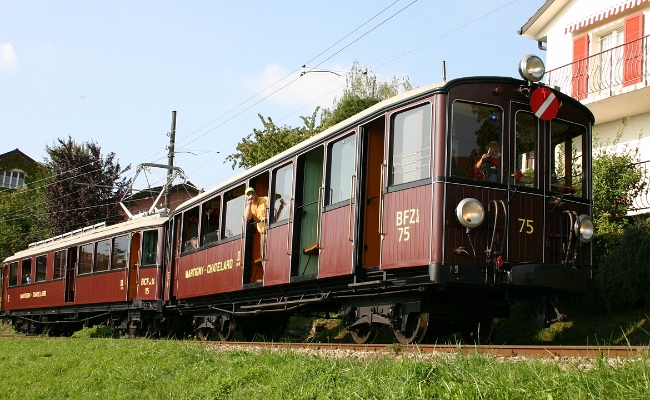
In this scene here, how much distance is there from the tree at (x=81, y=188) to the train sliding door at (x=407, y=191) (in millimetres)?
30841

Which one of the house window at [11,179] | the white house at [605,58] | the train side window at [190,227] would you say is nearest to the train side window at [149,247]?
the train side window at [190,227]

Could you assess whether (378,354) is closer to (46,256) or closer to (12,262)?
(46,256)

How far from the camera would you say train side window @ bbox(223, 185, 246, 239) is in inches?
511

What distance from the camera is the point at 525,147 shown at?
9078mm

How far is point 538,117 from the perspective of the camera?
362 inches

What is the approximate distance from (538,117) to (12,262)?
22.7 metres

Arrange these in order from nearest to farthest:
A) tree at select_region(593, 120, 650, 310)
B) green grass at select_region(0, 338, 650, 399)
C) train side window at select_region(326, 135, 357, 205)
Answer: green grass at select_region(0, 338, 650, 399) < train side window at select_region(326, 135, 357, 205) < tree at select_region(593, 120, 650, 310)

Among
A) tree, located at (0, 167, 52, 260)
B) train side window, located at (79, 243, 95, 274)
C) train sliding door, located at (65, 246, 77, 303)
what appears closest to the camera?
train side window, located at (79, 243, 95, 274)

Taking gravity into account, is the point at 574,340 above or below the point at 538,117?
below

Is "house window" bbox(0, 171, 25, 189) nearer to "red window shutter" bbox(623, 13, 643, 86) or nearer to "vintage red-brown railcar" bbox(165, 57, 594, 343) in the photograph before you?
"red window shutter" bbox(623, 13, 643, 86)

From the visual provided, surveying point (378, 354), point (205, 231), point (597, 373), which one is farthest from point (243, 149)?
point (597, 373)

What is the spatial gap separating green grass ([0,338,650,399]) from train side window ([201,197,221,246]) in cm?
255

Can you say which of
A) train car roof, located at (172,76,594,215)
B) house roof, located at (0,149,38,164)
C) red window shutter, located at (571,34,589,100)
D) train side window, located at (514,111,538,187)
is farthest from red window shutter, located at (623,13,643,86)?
house roof, located at (0,149,38,164)

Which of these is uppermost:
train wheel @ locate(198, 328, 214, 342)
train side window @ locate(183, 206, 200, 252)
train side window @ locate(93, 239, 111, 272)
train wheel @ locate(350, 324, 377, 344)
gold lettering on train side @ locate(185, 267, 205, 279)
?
train side window @ locate(183, 206, 200, 252)
